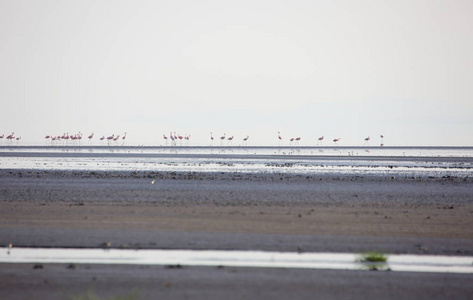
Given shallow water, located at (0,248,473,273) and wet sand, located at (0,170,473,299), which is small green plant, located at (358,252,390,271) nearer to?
shallow water, located at (0,248,473,273)

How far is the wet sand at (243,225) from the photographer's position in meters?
10.5

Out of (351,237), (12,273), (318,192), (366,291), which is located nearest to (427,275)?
(366,291)

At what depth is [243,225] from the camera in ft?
57.0

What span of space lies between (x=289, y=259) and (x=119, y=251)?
4.23m

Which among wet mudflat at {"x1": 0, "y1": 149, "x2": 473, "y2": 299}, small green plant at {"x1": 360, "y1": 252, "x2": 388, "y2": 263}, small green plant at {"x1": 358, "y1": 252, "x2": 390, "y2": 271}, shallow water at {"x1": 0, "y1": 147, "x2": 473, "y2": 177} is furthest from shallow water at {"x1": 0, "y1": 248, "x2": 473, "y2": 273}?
shallow water at {"x1": 0, "y1": 147, "x2": 473, "y2": 177}

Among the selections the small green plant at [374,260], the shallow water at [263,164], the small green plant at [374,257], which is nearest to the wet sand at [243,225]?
the small green plant at [374,260]

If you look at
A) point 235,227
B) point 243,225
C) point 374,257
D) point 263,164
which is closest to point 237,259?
point 374,257

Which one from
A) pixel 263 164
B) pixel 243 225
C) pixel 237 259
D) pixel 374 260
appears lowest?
pixel 374 260

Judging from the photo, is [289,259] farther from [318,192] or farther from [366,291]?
[318,192]

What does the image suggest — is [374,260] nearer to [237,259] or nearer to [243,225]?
[237,259]

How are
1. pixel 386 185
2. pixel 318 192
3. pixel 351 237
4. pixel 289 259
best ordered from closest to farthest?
pixel 289 259 < pixel 351 237 < pixel 318 192 < pixel 386 185

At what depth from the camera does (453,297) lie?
9.80 meters

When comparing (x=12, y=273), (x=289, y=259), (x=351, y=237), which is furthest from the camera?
(x=351, y=237)

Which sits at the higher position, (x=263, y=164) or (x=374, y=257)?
(x=263, y=164)
